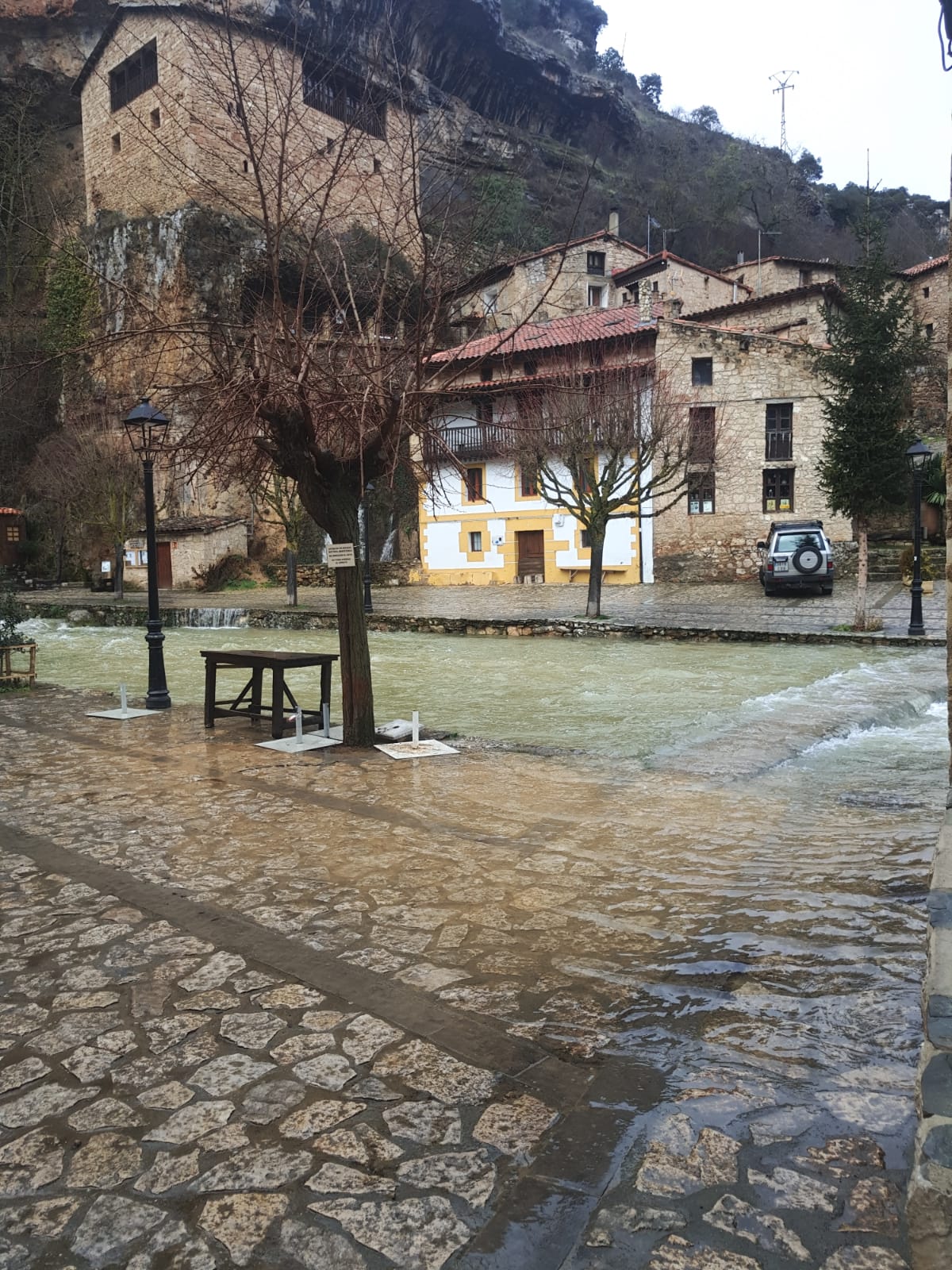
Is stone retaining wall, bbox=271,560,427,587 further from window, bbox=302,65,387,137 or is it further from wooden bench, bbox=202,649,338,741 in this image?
window, bbox=302,65,387,137

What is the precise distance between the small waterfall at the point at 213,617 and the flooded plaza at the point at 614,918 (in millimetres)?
15081

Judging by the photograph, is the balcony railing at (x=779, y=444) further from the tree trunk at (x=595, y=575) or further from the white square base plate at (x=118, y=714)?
the white square base plate at (x=118, y=714)

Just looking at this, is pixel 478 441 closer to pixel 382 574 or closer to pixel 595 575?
pixel 382 574

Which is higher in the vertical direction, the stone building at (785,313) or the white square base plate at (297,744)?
the stone building at (785,313)

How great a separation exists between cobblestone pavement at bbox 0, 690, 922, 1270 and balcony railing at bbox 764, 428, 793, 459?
88.4 ft

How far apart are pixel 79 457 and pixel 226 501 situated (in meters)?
6.12

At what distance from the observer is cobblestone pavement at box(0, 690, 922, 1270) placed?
7.04 feet

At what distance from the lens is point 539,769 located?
24.2 feet

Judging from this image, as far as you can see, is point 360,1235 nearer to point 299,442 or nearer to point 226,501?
point 299,442

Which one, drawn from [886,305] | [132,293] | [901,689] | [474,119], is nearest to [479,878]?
[132,293]

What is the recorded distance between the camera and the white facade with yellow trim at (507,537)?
31.5m

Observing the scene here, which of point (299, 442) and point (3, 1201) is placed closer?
point (3, 1201)

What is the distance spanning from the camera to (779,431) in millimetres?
30250

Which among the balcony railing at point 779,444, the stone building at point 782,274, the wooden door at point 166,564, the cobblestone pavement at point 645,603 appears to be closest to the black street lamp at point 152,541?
the cobblestone pavement at point 645,603
